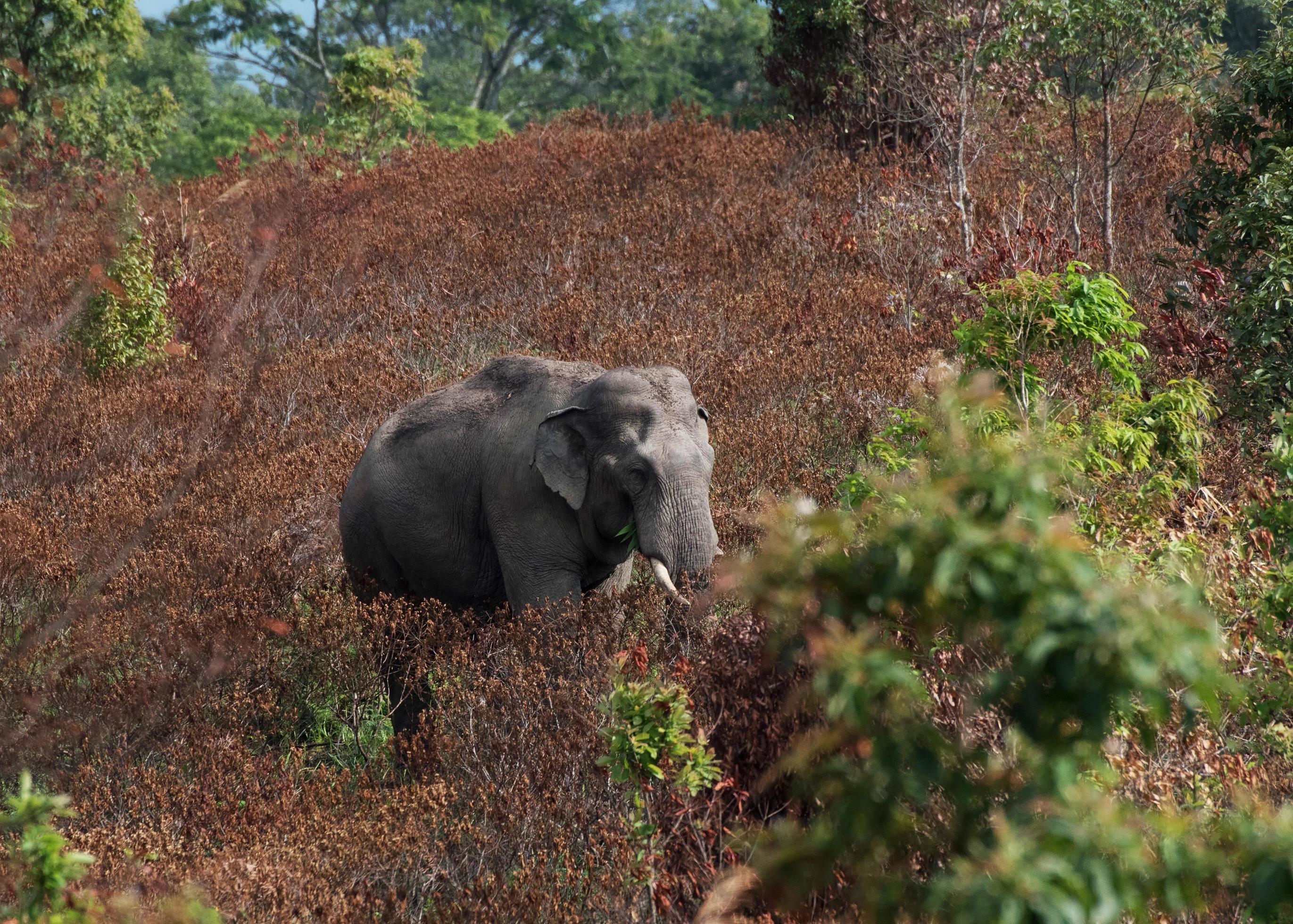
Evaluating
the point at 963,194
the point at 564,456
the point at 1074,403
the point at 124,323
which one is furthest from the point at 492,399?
the point at 963,194

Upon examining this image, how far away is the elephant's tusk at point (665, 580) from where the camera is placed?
188 inches

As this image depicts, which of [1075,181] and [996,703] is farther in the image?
[1075,181]

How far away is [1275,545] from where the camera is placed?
4633 mm

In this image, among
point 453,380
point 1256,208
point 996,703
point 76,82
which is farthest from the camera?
point 76,82

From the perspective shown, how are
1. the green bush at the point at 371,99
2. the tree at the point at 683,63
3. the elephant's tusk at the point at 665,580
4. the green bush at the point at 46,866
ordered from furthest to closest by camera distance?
the tree at the point at 683,63 → the green bush at the point at 371,99 → the elephant's tusk at the point at 665,580 → the green bush at the point at 46,866

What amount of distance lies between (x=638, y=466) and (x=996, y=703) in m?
3.04

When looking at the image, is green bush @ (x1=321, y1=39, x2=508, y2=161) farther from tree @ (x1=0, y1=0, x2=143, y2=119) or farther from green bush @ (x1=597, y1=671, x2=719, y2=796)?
green bush @ (x1=597, y1=671, x2=719, y2=796)

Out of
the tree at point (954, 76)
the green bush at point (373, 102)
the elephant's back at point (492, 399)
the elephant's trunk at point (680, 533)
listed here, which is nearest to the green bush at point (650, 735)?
the elephant's trunk at point (680, 533)

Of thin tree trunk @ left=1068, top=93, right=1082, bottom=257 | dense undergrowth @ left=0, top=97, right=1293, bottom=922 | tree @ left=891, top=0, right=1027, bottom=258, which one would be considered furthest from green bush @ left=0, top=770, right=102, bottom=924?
tree @ left=891, top=0, right=1027, bottom=258

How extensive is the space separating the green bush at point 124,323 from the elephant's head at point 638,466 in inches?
232

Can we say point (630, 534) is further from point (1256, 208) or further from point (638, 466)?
point (1256, 208)

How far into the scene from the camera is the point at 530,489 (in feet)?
18.3

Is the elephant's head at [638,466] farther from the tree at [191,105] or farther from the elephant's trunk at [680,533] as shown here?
the tree at [191,105]

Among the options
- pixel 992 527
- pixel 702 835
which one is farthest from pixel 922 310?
pixel 992 527
